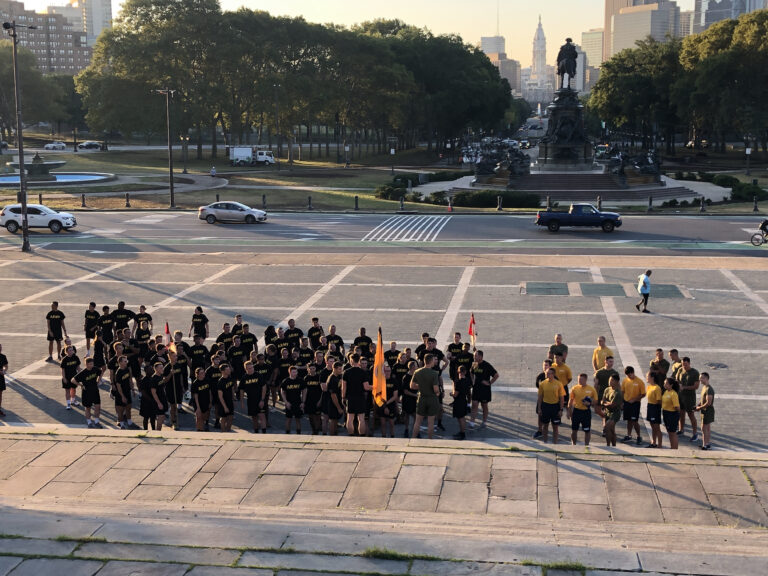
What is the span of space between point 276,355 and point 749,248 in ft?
78.0

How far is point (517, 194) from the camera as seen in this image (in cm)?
5053

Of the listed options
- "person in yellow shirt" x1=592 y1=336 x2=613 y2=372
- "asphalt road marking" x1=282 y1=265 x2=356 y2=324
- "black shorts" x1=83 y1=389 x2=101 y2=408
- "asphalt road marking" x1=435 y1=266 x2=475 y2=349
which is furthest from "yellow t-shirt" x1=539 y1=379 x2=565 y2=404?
"asphalt road marking" x1=282 y1=265 x2=356 y2=324

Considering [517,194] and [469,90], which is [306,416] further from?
[469,90]

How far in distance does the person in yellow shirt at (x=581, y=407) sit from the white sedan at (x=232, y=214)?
31.8 metres

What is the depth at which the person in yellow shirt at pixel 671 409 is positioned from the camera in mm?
13211

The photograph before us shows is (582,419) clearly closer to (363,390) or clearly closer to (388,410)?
(388,410)

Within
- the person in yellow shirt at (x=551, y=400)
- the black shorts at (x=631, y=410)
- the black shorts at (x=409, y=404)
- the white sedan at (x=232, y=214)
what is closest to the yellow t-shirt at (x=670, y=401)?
the black shorts at (x=631, y=410)

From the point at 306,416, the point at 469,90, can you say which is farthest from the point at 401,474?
the point at 469,90

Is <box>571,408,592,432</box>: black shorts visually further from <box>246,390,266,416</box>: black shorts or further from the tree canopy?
the tree canopy

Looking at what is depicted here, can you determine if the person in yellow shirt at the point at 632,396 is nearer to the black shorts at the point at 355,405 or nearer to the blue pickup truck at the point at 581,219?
the black shorts at the point at 355,405

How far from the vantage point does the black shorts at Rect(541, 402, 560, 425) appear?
538 inches

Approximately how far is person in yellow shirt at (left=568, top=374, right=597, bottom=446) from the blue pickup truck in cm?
2581

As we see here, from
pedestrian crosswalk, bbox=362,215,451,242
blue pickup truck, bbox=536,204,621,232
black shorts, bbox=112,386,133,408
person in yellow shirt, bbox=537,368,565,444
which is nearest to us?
person in yellow shirt, bbox=537,368,565,444

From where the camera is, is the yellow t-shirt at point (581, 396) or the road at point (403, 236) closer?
the yellow t-shirt at point (581, 396)
